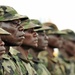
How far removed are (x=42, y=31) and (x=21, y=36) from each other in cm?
260

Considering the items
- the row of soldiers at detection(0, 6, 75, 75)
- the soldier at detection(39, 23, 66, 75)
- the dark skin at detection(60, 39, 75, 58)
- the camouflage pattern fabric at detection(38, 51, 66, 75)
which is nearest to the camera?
the row of soldiers at detection(0, 6, 75, 75)

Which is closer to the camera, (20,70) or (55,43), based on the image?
(20,70)

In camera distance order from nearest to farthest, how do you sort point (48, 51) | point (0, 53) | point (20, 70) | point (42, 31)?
point (0, 53), point (20, 70), point (42, 31), point (48, 51)

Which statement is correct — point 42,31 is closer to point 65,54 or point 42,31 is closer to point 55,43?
point 55,43

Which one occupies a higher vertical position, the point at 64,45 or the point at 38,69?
the point at 38,69

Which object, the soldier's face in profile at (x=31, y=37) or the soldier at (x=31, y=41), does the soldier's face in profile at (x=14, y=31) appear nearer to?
the soldier at (x=31, y=41)

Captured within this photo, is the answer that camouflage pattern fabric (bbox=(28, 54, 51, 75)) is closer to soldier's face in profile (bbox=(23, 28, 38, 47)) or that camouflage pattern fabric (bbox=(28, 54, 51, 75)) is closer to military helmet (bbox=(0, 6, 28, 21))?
soldier's face in profile (bbox=(23, 28, 38, 47))

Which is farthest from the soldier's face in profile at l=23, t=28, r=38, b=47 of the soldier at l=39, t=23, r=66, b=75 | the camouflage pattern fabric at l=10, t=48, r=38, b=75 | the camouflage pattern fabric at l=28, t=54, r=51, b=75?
the soldier at l=39, t=23, r=66, b=75

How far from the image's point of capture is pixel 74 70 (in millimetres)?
14953

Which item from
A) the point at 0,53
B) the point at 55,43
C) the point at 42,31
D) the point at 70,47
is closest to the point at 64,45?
the point at 70,47

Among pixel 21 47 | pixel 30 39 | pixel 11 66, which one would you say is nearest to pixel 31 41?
pixel 30 39

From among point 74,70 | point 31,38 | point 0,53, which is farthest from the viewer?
point 74,70

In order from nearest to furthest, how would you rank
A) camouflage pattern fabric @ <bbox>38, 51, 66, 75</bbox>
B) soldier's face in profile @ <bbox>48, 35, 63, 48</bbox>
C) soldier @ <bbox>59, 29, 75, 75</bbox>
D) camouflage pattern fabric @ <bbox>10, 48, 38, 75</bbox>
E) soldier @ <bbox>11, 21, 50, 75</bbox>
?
camouflage pattern fabric @ <bbox>10, 48, 38, 75</bbox>, soldier @ <bbox>11, 21, 50, 75</bbox>, camouflage pattern fabric @ <bbox>38, 51, 66, 75</bbox>, soldier's face in profile @ <bbox>48, 35, 63, 48</bbox>, soldier @ <bbox>59, 29, 75, 75</bbox>

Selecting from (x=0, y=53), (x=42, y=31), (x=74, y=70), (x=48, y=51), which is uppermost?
(x=0, y=53)
